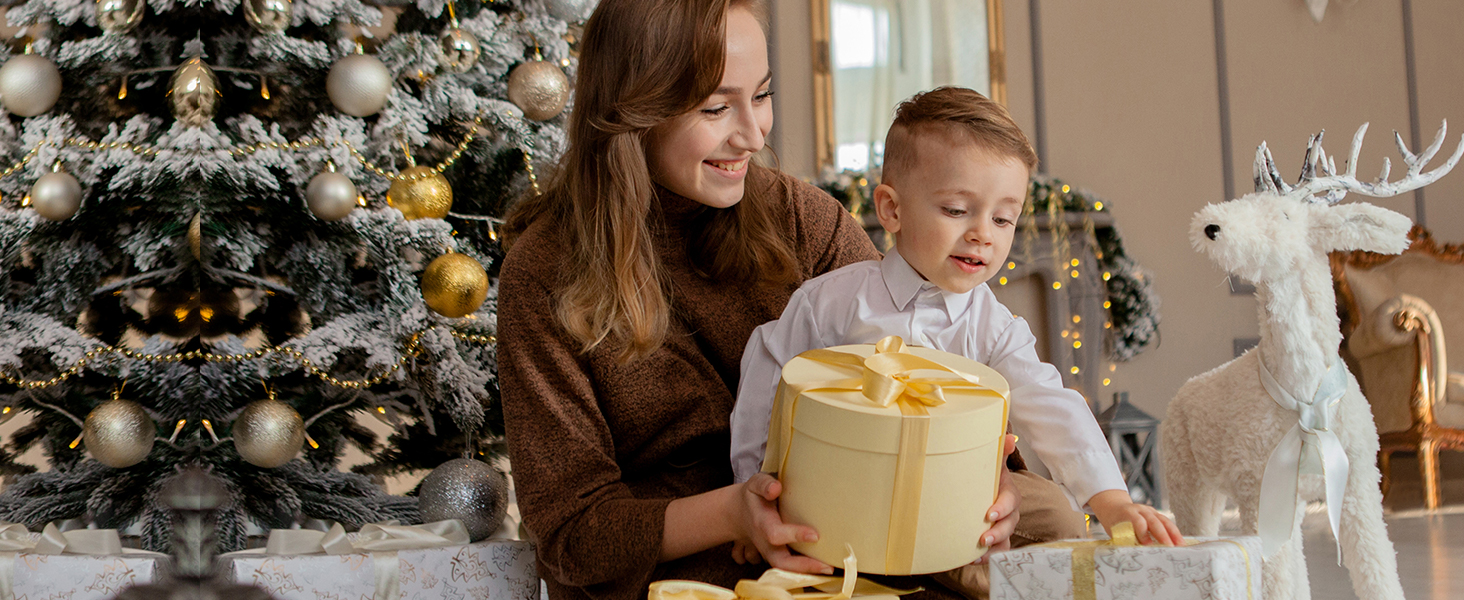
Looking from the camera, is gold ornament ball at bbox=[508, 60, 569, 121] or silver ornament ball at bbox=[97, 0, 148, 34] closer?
silver ornament ball at bbox=[97, 0, 148, 34]

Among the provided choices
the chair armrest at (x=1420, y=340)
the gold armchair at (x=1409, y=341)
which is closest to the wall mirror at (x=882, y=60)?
the gold armchair at (x=1409, y=341)

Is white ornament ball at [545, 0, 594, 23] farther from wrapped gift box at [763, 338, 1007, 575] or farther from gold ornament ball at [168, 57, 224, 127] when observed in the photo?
wrapped gift box at [763, 338, 1007, 575]

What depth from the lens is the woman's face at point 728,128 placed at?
126 cm

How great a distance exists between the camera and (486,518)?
5.70 feet

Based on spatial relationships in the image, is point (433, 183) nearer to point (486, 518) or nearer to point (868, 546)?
point (486, 518)

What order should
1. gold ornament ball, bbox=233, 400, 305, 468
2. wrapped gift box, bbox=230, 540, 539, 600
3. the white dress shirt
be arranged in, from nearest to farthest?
the white dress shirt, wrapped gift box, bbox=230, 540, 539, 600, gold ornament ball, bbox=233, 400, 305, 468

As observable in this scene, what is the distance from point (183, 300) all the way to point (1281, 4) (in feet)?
17.4

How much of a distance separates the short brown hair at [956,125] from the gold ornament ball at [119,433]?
4.13 ft

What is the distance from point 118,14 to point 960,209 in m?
1.46

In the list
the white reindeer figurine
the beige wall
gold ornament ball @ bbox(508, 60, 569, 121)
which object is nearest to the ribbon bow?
the white reindeer figurine

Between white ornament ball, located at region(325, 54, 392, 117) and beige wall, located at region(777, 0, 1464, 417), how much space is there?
350 cm

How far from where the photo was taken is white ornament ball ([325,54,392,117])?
1932mm

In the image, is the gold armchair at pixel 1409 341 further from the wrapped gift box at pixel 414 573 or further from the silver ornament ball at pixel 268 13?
the silver ornament ball at pixel 268 13

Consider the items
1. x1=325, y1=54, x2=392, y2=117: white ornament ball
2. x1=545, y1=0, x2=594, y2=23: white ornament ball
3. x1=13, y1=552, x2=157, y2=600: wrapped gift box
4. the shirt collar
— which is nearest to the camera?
the shirt collar
